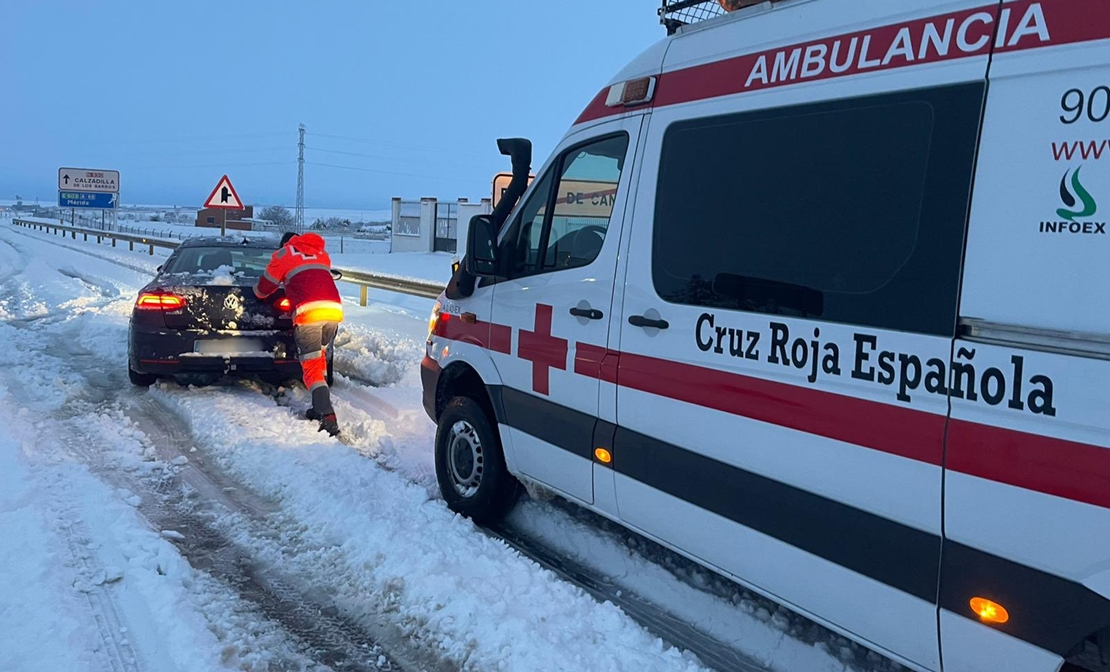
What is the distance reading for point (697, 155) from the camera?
3.41 metres

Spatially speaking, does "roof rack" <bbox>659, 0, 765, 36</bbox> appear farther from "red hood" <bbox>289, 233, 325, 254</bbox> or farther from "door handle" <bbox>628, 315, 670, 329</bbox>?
"red hood" <bbox>289, 233, 325, 254</bbox>

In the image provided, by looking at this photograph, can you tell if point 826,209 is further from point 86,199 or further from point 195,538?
point 86,199

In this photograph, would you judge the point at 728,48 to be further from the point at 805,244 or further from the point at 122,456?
the point at 122,456

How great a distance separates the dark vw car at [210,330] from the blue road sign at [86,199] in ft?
126

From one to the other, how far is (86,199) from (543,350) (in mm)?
44552

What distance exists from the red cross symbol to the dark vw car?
4.03 metres

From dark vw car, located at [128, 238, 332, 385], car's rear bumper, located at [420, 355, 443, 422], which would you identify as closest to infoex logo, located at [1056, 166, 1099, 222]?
car's rear bumper, located at [420, 355, 443, 422]

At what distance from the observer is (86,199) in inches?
1618

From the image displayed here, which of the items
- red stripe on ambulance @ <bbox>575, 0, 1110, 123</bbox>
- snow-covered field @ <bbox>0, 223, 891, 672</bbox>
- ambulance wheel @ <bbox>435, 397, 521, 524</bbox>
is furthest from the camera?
ambulance wheel @ <bbox>435, 397, 521, 524</bbox>

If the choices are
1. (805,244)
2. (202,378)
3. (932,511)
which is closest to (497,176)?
(202,378)

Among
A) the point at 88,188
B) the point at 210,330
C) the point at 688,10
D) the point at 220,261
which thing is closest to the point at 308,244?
the point at 210,330

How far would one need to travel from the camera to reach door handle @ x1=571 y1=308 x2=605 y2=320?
3.79 metres

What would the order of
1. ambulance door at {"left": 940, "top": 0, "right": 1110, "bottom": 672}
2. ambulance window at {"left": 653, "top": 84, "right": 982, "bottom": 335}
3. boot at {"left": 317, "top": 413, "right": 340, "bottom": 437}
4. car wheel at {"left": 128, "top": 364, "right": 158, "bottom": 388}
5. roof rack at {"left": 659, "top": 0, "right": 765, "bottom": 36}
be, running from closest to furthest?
ambulance door at {"left": 940, "top": 0, "right": 1110, "bottom": 672}, ambulance window at {"left": 653, "top": 84, "right": 982, "bottom": 335}, roof rack at {"left": 659, "top": 0, "right": 765, "bottom": 36}, boot at {"left": 317, "top": 413, "right": 340, "bottom": 437}, car wheel at {"left": 128, "top": 364, "right": 158, "bottom": 388}

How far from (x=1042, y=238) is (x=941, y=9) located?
82cm
